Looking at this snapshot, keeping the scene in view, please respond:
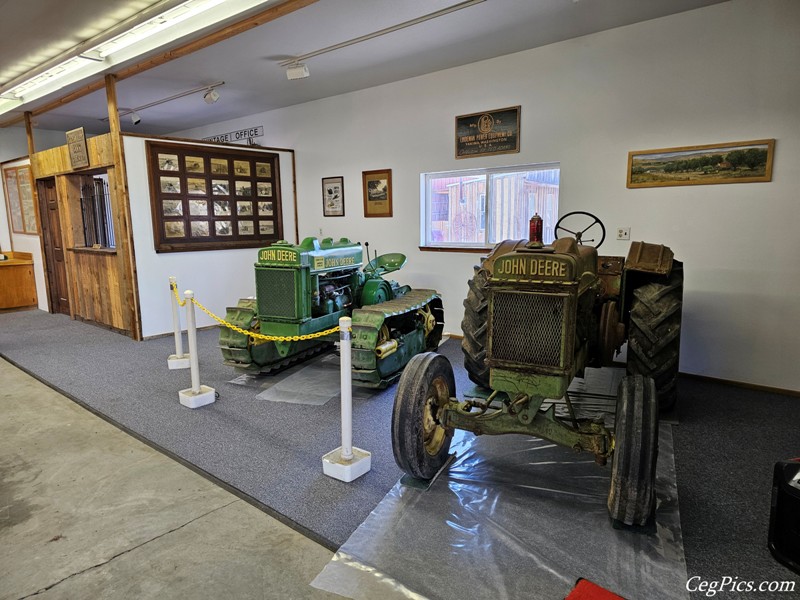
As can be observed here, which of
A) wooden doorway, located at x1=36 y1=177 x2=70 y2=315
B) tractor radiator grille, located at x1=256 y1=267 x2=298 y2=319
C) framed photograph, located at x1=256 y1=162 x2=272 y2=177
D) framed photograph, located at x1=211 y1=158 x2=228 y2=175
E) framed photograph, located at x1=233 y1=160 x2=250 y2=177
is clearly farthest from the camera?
wooden doorway, located at x1=36 y1=177 x2=70 y2=315

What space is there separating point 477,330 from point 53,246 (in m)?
7.39

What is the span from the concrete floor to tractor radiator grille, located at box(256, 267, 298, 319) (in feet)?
4.62

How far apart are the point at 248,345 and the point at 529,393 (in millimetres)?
2683

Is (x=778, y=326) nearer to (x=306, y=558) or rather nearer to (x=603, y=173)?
(x=603, y=173)

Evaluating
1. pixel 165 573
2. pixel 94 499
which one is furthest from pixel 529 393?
pixel 94 499

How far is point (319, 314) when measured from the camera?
4.35m

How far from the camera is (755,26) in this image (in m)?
3.74

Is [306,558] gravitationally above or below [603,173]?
below

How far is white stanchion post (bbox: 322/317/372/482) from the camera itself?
2.63m

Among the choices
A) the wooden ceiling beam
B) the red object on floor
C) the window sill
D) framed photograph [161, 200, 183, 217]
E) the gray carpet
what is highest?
the wooden ceiling beam

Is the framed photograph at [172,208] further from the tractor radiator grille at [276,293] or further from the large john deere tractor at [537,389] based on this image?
the large john deere tractor at [537,389]

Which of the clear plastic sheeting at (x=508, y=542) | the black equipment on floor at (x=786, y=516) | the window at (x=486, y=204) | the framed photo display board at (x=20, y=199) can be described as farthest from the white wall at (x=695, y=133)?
the framed photo display board at (x=20, y=199)

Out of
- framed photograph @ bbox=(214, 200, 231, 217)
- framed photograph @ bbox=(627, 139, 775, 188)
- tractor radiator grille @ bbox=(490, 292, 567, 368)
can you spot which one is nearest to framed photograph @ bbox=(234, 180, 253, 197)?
framed photograph @ bbox=(214, 200, 231, 217)

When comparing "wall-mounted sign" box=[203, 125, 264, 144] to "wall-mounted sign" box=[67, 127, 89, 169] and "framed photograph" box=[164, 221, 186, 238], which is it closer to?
"wall-mounted sign" box=[67, 127, 89, 169]
